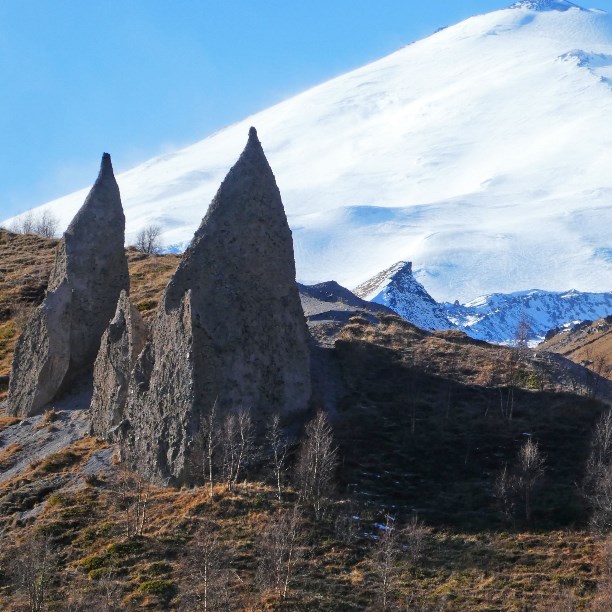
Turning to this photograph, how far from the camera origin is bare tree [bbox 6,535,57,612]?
31.3 m

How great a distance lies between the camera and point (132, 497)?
128 feet

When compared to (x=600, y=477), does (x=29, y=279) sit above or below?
above

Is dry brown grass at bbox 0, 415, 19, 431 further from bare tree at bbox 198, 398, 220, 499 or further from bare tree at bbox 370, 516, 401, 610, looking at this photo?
bare tree at bbox 370, 516, 401, 610

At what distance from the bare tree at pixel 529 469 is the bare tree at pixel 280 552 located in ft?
27.0

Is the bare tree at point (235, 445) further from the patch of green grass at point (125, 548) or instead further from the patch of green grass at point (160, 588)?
the patch of green grass at point (160, 588)

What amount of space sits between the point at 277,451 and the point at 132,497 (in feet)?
18.7

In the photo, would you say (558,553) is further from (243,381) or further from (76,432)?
(76,432)

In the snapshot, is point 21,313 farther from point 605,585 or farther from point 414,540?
point 605,585

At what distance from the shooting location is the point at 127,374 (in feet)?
146

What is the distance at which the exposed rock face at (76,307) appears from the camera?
50438mm

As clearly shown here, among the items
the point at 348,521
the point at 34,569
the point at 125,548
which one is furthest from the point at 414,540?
the point at 34,569

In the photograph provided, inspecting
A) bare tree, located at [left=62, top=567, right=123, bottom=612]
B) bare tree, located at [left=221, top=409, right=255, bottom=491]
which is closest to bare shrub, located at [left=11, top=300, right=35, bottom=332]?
bare tree, located at [left=221, top=409, right=255, bottom=491]

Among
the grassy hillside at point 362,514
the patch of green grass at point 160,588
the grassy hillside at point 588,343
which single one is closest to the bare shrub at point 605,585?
the grassy hillside at point 362,514

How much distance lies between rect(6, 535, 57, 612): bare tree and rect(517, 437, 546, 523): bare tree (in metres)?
16.2
